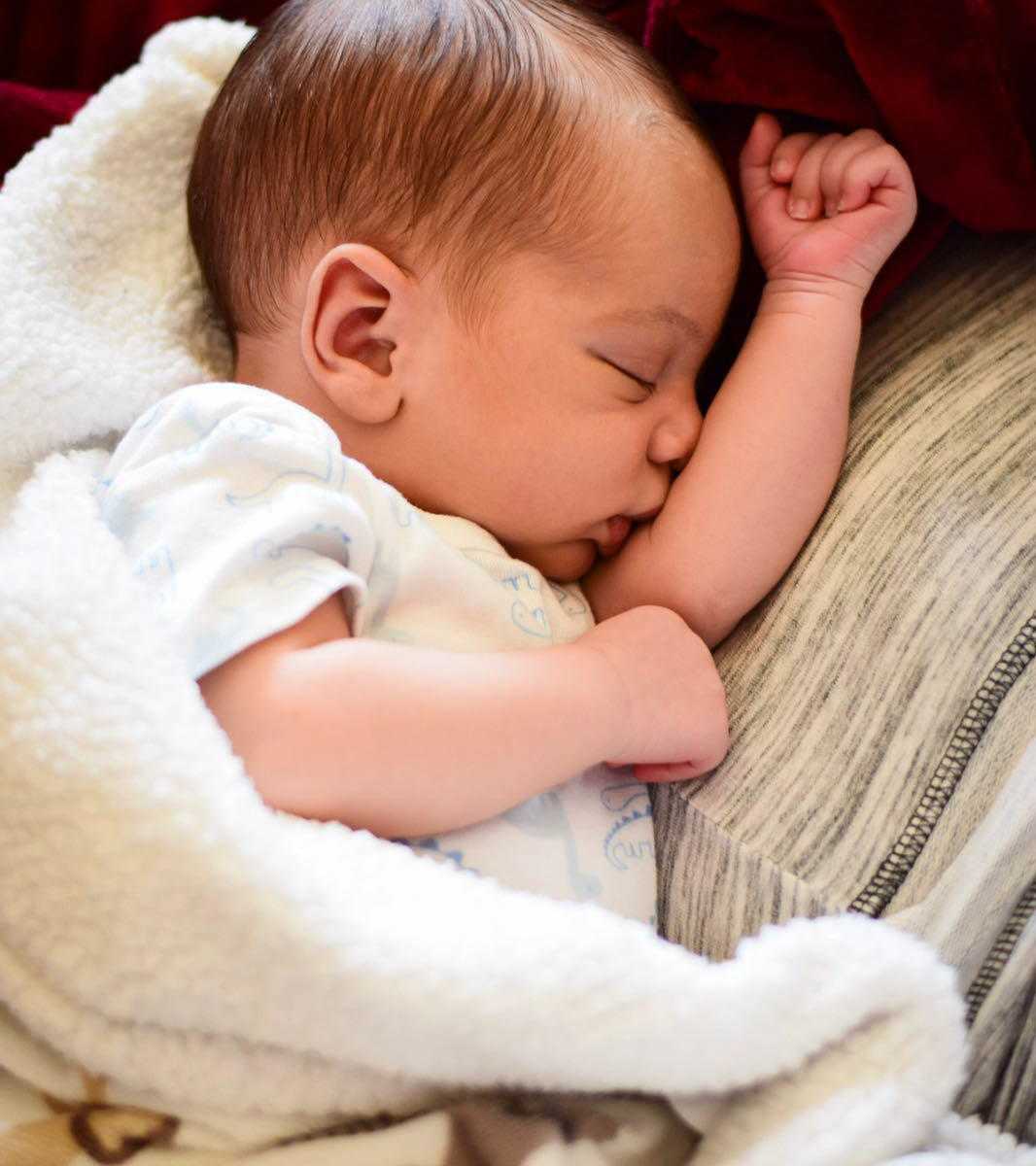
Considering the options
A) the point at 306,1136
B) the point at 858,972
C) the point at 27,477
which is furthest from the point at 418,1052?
the point at 27,477

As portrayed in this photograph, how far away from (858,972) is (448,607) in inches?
14.0

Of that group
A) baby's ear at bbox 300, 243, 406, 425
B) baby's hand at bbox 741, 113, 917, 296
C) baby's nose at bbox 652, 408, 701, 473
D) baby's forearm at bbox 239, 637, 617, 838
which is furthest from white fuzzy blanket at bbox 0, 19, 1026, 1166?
baby's hand at bbox 741, 113, 917, 296

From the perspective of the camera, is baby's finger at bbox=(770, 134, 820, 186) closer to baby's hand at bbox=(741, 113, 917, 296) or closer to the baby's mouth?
baby's hand at bbox=(741, 113, 917, 296)

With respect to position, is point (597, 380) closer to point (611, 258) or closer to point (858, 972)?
point (611, 258)

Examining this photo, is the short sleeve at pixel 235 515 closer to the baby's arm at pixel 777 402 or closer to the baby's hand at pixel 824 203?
the baby's arm at pixel 777 402

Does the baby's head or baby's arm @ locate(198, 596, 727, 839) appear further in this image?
the baby's head

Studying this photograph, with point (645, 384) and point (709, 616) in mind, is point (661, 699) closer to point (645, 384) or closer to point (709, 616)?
point (709, 616)

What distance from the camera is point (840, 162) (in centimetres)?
94

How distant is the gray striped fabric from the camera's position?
0.75 metres

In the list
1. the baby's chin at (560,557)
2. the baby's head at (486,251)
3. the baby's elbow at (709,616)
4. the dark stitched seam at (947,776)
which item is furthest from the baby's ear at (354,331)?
the dark stitched seam at (947,776)

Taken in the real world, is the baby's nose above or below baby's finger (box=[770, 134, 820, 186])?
below

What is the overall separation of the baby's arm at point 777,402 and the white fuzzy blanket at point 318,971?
280 mm

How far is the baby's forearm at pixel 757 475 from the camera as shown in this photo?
880 millimetres

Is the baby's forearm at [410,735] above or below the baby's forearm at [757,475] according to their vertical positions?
below
